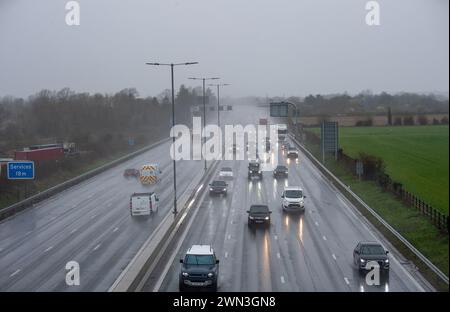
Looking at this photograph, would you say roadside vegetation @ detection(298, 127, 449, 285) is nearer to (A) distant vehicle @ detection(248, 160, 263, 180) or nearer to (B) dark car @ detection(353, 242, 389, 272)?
(B) dark car @ detection(353, 242, 389, 272)

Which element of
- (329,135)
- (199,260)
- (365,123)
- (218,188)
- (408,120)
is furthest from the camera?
(365,123)

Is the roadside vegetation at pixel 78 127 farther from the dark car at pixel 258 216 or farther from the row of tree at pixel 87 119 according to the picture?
the dark car at pixel 258 216

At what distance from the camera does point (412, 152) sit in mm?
65000

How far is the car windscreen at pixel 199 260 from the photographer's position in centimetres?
2130

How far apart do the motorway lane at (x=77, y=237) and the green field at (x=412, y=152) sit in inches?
626

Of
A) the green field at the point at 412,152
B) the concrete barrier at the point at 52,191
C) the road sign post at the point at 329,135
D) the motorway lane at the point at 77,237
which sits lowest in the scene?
the motorway lane at the point at 77,237

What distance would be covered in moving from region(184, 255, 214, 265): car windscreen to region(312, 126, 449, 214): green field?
1515 centimetres

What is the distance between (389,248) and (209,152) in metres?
53.2

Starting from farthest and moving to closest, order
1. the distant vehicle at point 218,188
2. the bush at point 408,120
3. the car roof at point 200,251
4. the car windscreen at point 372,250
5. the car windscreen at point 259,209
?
the bush at point 408,120, the distant vehicle at point 218,188, the car windscreen at point 259,209, the car windscreen at point 372,250, the car roof at point 200,251

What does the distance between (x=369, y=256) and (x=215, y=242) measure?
27.7ft

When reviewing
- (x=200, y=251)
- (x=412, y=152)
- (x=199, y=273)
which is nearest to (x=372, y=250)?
(x=200, y=251)

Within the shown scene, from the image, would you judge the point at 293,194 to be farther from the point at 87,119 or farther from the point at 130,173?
the point at 87,119

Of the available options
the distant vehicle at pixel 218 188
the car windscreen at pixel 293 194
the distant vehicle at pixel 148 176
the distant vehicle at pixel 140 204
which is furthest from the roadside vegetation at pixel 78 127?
the car windscreen at pixel 293 194
